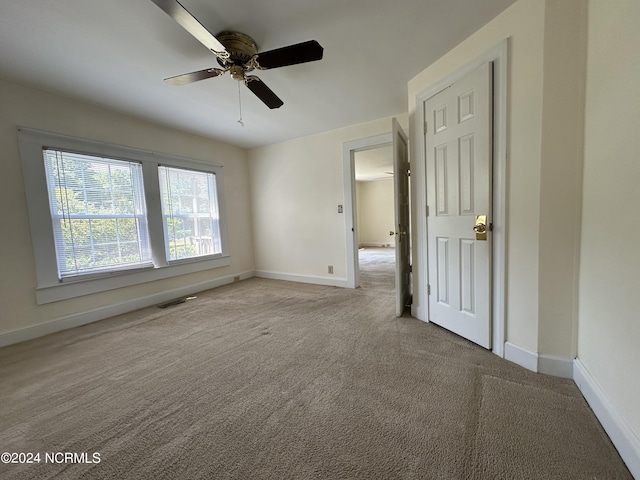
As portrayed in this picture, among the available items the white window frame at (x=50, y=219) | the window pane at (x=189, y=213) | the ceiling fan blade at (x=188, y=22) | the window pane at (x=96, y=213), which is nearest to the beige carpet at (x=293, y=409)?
the white window frame at (x=50, y=219)

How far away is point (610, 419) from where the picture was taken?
1.20 metres

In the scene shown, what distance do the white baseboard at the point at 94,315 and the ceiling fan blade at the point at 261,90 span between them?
9.83ft

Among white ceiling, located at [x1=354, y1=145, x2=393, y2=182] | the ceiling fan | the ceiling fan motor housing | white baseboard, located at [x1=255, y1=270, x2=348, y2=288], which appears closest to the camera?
the ceiling fan

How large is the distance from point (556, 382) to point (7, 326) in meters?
4.53

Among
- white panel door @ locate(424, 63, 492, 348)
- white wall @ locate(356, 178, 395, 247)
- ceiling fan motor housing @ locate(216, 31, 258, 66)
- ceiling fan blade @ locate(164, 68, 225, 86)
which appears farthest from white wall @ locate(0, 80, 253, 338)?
white wall @ locate(356, 178, 395, 247)

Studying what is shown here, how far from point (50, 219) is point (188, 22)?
2.60 metres

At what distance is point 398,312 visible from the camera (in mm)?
2746

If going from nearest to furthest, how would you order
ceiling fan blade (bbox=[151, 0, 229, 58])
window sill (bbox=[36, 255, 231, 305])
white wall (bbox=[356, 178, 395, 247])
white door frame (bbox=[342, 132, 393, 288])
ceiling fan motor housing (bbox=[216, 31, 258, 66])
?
ceiling fan blade (bbox=[151, 0, 229, 58]) → ceiling fan motor housing (bbox=[216, 31, 258, 66]) → window sill (bbox=[36, 255, 231, 305]) → white door frame (bbox=[342, 132, 393, 288]) → white wall (bbox=[356, 178, 395, 247])

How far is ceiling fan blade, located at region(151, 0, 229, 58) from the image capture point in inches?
48.7

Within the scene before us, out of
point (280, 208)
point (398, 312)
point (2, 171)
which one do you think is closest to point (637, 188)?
point (398, 312)

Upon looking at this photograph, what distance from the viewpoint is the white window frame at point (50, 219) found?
99.0 inches

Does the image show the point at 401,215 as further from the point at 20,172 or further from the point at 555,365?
the point at 20,172

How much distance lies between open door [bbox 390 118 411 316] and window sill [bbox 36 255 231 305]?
3.13 metres

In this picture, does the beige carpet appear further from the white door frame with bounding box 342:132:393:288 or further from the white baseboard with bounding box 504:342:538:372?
the white door frame with bounding box 342:132:393:288
